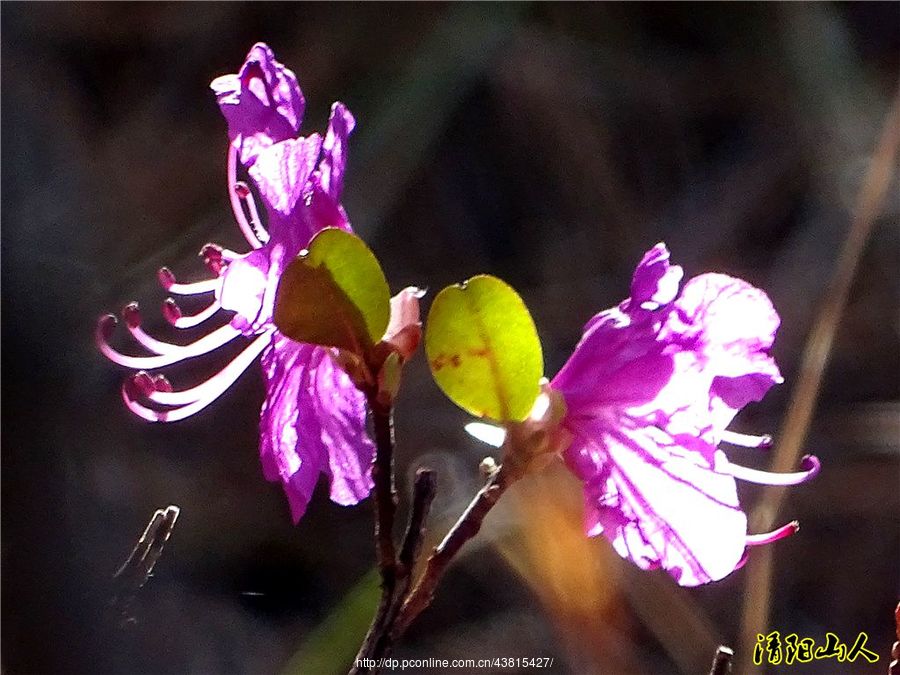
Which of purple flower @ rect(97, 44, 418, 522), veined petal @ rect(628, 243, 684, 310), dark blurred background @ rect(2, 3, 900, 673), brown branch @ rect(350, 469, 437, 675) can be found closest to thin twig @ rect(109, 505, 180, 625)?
dark blurred background @ rect(2, 3, 900, 673)

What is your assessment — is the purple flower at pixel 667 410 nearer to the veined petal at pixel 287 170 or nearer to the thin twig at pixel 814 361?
the veined petal at pixel 287 170

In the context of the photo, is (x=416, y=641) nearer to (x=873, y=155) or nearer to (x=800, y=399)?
(x=800, y=399)

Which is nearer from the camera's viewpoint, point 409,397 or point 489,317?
point 489,317

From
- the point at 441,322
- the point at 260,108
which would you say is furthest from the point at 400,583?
the point at 260,108

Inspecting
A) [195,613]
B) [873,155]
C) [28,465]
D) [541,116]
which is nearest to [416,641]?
[195,613]

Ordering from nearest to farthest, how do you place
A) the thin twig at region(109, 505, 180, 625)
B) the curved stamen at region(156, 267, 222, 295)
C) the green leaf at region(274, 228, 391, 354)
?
the green leaf at region(274, 228, 391, 354)
the curved stamen at region(156, 267, 222, 295)
the thin twig at region(109, 505, 180, 625)

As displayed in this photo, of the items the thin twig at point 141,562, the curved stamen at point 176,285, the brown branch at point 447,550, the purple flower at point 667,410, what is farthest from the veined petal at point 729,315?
the thin twig at point 141,562

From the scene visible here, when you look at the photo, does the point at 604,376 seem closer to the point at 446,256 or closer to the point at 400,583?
the point at 400,583

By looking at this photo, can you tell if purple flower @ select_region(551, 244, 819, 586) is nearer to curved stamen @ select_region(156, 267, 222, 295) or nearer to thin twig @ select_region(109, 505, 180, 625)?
curved stamen @ select_region(156, 267, 222, 295)
